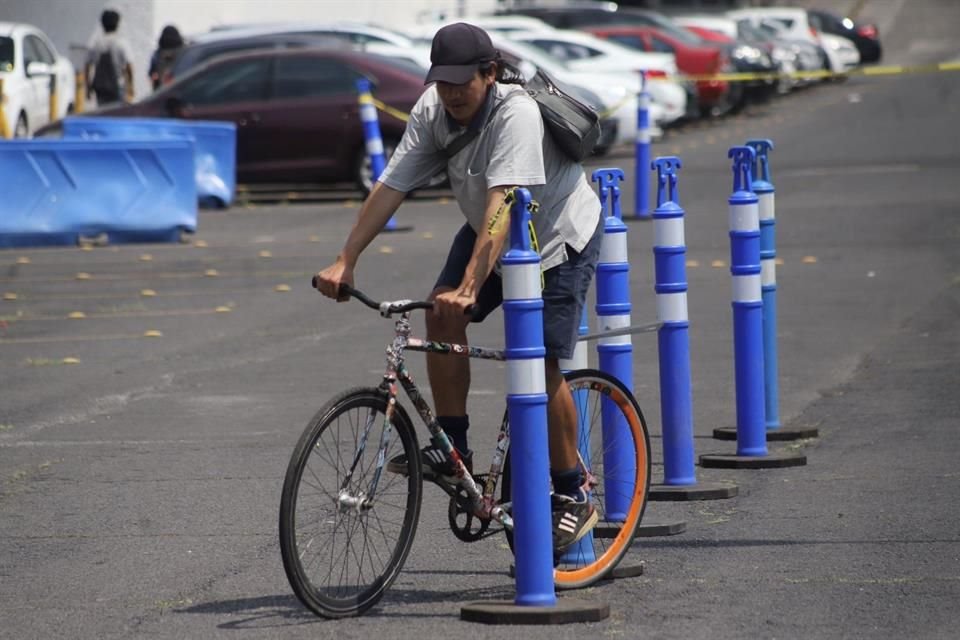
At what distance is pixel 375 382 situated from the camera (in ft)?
35.7

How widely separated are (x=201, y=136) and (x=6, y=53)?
7.31 m

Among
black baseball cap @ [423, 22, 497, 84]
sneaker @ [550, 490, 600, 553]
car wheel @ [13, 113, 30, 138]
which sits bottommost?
car wheel @ [13, 113, 30, 138]

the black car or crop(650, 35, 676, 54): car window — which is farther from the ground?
crop(650, 35, 676, 54): car window

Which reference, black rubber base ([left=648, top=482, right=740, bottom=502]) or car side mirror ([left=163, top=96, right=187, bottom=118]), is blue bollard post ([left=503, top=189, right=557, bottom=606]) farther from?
car side mirror ([left=163, top=96, right=187, bottom=118])

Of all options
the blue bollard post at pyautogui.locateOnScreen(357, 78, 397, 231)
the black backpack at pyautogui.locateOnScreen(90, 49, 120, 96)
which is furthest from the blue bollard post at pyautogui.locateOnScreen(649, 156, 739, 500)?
the black backpack at pyautogui.locateOnScreen(90, 49, 120, 96)

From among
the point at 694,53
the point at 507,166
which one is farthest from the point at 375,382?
the point at 694,53

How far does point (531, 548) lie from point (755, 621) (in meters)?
0.70

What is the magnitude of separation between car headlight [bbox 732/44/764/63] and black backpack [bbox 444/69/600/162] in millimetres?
32867

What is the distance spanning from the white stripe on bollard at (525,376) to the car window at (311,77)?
17368mm

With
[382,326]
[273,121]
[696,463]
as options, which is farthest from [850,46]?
[696,463]

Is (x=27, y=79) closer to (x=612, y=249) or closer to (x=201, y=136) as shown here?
(x=201, y=136)

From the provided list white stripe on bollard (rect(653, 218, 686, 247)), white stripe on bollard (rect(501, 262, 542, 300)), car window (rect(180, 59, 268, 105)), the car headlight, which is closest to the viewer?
white stripe on bollard (rect(501, 262, 542, 300))

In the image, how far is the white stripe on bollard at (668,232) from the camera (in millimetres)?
7457

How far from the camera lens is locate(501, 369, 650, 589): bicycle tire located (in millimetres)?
6148
